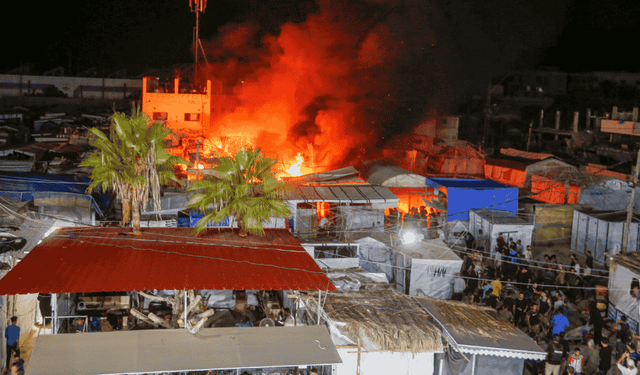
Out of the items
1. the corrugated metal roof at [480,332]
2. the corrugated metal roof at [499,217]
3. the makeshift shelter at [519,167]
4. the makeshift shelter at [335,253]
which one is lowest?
the corrugated metal roof at [480,332]

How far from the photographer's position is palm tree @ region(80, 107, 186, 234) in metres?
10.7

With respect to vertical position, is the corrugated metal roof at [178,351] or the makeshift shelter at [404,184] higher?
the makeshift shelter at [404,184]

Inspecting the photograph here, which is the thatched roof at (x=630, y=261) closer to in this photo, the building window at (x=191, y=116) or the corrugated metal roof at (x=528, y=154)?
the corrugated metal roof at (x=528, y=154)

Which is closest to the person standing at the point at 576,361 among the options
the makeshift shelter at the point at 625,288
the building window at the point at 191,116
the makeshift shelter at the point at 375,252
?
the makeshift shelter at the point at 625,288

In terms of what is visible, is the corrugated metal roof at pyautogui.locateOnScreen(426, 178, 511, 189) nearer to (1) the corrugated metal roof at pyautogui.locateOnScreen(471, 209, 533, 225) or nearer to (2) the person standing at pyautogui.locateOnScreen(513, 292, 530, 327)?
(1) the corrugated metal roof at pyautogui.locateOnScreen(471, 209, 533, 225)

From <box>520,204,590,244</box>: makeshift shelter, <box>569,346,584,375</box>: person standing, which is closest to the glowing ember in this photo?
<box>520,204,590,244</box>: makeshift shelter

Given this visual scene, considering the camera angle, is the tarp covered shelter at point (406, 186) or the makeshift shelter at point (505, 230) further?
the tarp covered shelter at point (406, 186)

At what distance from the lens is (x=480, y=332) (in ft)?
31.6

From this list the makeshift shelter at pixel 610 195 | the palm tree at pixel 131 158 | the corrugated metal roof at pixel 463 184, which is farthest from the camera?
the makeshift shelter at pixel 610 195

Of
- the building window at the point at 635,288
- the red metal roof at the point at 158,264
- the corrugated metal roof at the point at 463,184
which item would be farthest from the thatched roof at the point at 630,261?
the red metal roof at the point at 158,264

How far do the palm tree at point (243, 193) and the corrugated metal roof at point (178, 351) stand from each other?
3210 mm

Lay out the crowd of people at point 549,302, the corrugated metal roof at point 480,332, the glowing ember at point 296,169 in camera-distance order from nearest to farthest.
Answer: the corrugated metal roof at point 480,332 → the crowd of people at point 549,302 → the glowing ember at point 296,169

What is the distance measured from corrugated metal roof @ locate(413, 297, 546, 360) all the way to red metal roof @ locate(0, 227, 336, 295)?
7.90 feet

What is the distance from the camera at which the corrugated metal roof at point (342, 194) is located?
17.3m
